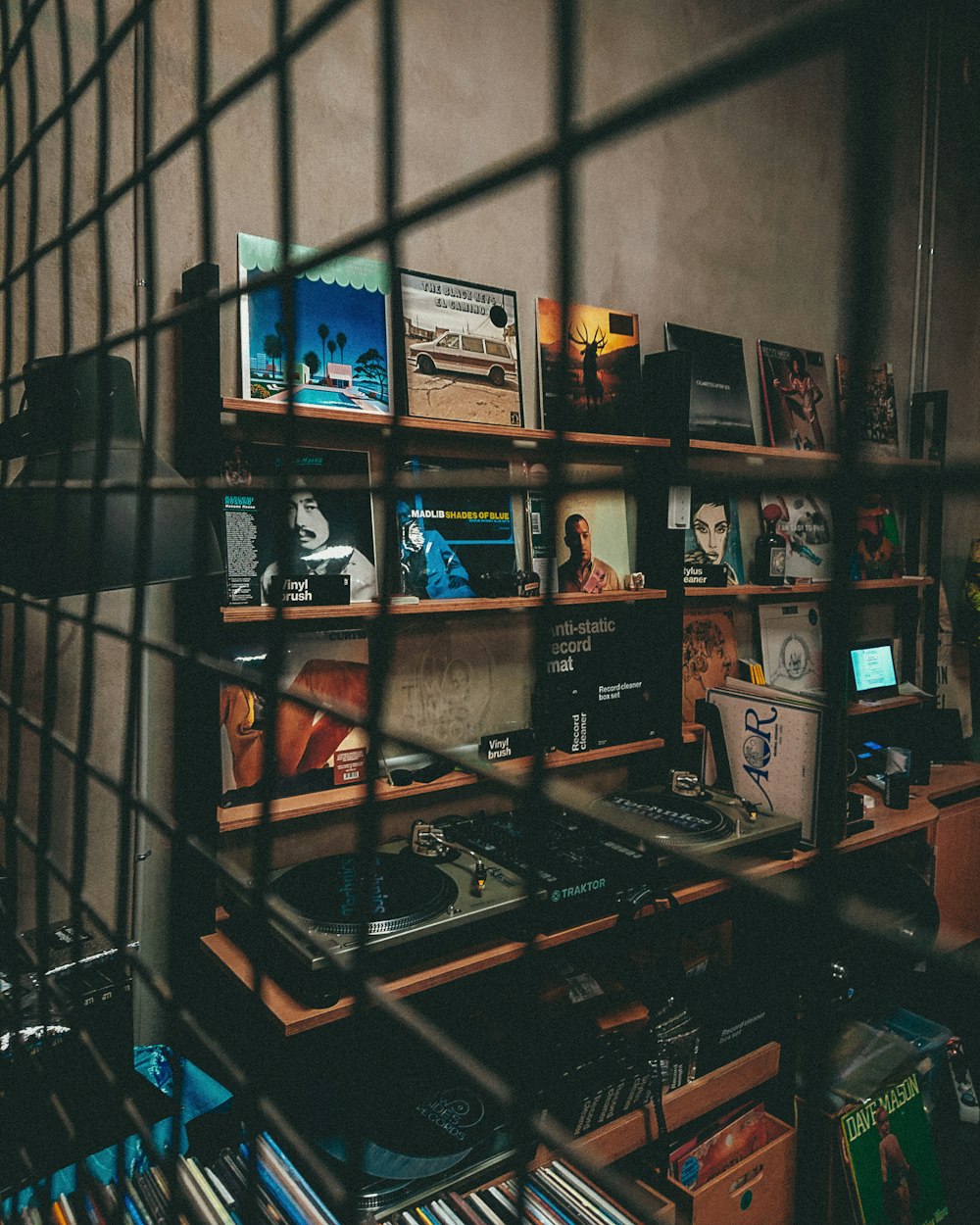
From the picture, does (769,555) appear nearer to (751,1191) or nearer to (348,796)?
(348,796)

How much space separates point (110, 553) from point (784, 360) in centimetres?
309

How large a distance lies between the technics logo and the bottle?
4.88 feet

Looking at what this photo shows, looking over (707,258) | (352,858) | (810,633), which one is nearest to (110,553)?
(352,858)

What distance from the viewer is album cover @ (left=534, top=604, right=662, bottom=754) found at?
8.35ft

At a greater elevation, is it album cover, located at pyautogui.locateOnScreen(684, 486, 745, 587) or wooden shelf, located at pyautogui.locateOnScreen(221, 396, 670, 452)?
wooden shelf, located at pyautogui.locateOnScreen(221, 396, 670, 452)

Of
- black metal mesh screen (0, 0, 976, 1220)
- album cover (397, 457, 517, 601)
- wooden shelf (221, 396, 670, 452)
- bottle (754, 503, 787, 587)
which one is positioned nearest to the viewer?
black metal mesh screen (0, 0, 976, 1220)

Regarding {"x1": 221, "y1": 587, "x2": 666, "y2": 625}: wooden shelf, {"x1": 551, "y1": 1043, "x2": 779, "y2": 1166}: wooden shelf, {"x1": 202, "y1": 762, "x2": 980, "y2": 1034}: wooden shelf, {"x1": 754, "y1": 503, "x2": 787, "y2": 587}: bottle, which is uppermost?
{"x1": 754, "y1": 503, "x2": 787, "y2": 587}: bottle

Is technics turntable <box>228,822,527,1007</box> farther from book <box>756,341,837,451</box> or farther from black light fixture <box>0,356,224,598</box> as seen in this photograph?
book <box>756,341,837,451</box>

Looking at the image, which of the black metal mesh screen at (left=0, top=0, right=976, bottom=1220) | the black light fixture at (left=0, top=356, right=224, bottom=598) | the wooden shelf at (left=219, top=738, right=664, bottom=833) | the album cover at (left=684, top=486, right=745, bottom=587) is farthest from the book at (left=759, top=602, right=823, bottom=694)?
the black light fixture at (left=0, top=356, right=224, bottom=598)

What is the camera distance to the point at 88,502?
891 millimetres

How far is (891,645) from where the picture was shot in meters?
3.68

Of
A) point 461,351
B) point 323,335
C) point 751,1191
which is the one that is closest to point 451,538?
point 461,351

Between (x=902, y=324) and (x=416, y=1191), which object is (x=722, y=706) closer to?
(x=416, y=1191)

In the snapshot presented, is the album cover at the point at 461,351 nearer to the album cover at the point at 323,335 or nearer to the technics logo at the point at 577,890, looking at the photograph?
the album cover at the point at 323,335
